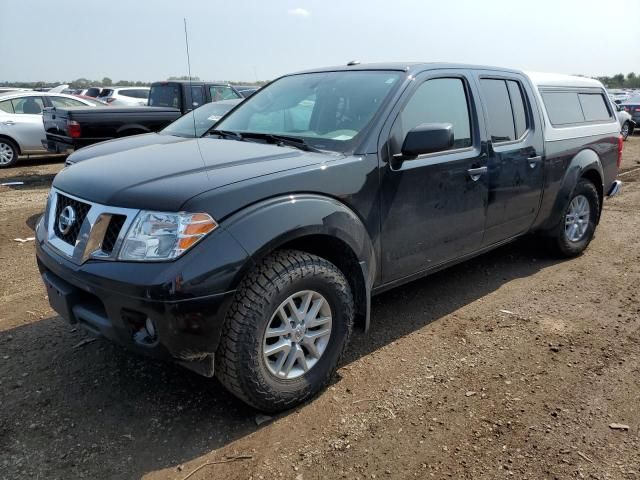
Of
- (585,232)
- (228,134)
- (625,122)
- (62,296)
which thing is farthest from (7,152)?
(625,122)

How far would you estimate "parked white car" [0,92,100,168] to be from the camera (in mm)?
10930

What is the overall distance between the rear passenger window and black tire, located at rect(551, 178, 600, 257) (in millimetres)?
702

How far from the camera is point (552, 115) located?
486 cm

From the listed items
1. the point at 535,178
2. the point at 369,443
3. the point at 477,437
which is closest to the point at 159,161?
the point at 369,443

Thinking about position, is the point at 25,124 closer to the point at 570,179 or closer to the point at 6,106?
the point at 6,106

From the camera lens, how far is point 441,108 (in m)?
3.73

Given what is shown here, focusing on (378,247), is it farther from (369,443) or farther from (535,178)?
(535,178)

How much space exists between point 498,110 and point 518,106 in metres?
0.36

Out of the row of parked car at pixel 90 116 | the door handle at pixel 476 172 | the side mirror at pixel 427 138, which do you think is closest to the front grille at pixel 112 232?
the side mirror at pixel 427 138

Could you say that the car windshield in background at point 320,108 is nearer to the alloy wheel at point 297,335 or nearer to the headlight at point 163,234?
the alloy wheel at point 297,335

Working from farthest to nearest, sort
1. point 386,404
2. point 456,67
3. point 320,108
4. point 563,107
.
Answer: point 563,107, point 456,67, point 320,108, point 386,404

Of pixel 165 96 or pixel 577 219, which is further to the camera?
pixel 165 96

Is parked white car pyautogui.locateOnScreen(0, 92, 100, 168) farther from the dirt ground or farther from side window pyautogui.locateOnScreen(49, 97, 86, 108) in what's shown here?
the dirt ground

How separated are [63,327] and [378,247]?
2.33m
